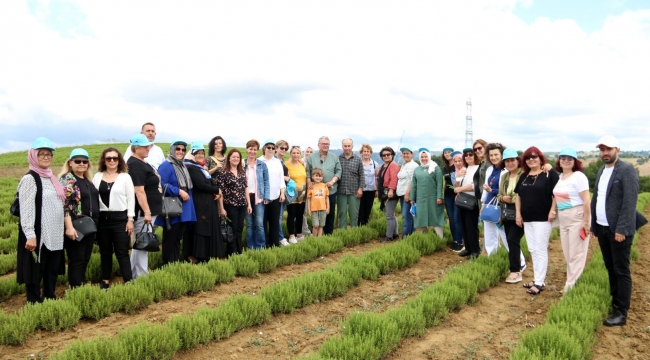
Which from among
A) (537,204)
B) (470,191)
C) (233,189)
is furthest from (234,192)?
(537,204)

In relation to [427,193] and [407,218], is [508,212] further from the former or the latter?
[407,218]

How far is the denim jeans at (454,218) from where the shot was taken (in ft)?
24.9

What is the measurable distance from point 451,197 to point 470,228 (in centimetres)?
83

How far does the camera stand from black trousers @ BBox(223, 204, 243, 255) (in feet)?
21.9

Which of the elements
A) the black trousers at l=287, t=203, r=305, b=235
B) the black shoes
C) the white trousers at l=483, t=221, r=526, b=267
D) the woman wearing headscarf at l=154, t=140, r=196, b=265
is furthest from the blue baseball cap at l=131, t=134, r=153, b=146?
the black shoes

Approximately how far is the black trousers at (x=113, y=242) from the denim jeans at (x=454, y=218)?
517 cm

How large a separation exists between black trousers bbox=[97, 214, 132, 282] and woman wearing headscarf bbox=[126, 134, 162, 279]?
242 millimetres

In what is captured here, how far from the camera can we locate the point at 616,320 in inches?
174

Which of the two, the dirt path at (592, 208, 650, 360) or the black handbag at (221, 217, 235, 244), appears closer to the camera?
the dirt path at (592, 208, 650, 360)

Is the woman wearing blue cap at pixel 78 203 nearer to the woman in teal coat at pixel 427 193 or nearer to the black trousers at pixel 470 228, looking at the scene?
the woman in teal coat at pixel 427 193

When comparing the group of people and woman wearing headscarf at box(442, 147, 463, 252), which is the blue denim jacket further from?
woman wearing headscarf at box(442, 147, 463, 252)

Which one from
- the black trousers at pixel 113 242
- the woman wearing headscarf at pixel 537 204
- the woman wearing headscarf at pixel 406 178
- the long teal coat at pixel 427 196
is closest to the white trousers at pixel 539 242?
the woman wearing headscarf at pixel 537 204

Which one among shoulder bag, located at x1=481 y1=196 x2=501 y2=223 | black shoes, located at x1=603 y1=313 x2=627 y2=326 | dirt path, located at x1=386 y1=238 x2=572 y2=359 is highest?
shoulder bag, located at x1=481 y1=196 x2=501 y2=223

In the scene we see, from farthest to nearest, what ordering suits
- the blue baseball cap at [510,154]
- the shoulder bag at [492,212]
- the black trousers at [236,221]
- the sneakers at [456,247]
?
the sneakers at [456,247], the black trousers at [236,221], the shoulder bag at [492,212], the blue baseball cap at [510,154]
